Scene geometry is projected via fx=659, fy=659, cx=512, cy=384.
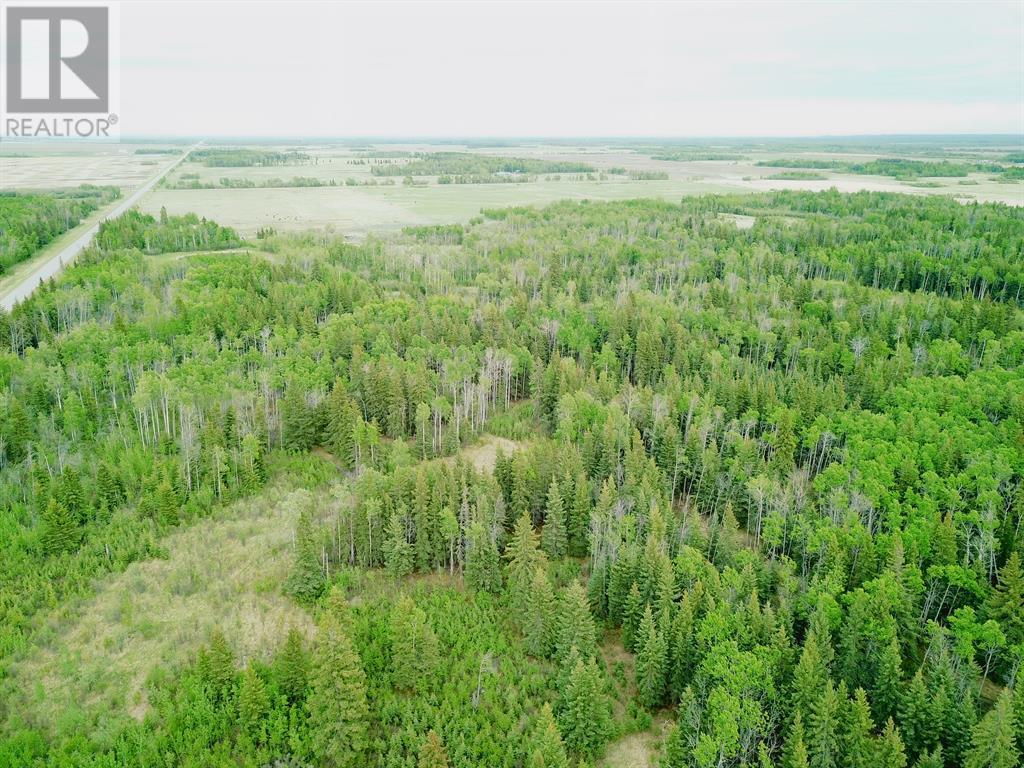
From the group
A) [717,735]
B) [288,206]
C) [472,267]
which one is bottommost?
[717,735]

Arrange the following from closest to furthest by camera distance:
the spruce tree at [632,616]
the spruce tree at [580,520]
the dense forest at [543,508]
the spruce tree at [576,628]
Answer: the dense forest at [543,508] < the spruce tree at [576,628] < the spruce tree at [632,616] < the spruce tree at [580,520]

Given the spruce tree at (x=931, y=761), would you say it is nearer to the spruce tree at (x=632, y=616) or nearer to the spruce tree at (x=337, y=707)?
the spruce tree at (x=632, y=616)

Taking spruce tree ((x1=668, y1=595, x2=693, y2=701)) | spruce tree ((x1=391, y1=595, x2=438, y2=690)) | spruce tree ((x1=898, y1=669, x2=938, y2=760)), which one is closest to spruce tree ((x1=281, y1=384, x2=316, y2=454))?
spruce tree ((x1=391, y1=595, x2=438, y2=690))

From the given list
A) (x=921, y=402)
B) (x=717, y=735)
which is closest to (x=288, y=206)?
(x=921, y=402)

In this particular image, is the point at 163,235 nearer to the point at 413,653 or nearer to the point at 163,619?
the point at 163,619

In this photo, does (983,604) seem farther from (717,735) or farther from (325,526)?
(325,526)

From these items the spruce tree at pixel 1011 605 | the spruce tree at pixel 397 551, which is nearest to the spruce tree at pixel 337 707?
the spruce tree at pixel 397 551
